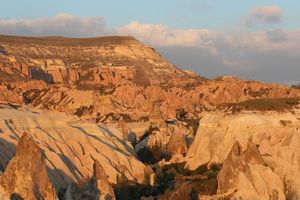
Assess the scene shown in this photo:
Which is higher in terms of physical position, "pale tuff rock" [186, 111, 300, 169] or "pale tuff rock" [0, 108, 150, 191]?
"pale tuff rock" [186, 111, 300, 169]

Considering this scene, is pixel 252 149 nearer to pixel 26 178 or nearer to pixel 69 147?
pixel 69 147

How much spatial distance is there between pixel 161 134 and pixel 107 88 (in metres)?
78.8

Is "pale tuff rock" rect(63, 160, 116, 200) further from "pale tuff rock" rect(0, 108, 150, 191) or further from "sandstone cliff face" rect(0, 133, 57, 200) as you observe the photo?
"pale tuff rock" rect(0, 108, 150, 191)

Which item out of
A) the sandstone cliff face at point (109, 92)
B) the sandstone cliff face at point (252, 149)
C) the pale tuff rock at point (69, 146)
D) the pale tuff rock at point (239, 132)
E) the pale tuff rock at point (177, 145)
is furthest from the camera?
the sandstone cliff face at point (109, 92)

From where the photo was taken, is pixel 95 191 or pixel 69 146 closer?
pixel 95 191

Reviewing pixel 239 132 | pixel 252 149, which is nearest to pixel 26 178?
pixel 252 149

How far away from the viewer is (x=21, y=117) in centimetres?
7625

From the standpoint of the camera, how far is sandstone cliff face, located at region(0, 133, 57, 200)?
34781 mm

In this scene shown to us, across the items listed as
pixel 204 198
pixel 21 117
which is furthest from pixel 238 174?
pixel 21 117

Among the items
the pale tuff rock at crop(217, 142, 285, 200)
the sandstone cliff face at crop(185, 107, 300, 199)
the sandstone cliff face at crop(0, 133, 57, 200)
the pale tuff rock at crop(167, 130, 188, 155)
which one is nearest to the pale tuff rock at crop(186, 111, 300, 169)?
the sandstone cliff face at crop(185, 107, 300, 199)

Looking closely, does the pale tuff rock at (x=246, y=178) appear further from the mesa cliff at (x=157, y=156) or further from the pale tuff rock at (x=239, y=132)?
the pale tuff rock at (x=239, y=132)

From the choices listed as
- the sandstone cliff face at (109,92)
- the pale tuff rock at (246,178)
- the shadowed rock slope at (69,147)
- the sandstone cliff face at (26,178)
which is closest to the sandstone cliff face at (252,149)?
the pale tuff rock at (246,178)

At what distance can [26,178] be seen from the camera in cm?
3594

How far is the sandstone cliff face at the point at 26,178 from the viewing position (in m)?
34.8
